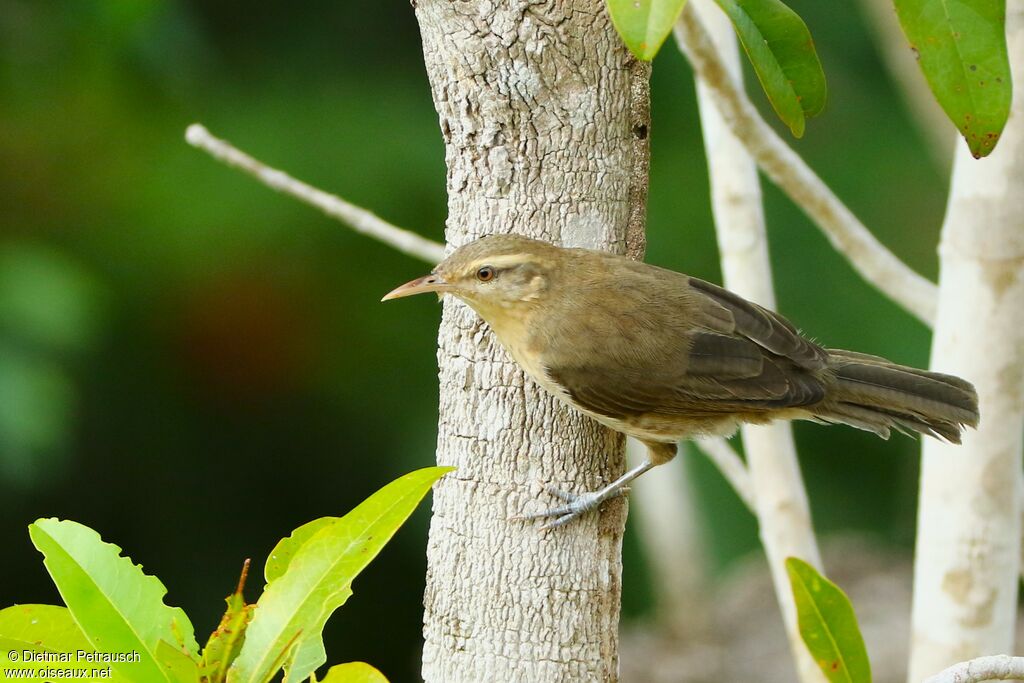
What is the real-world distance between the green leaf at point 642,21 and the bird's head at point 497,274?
0.63 meters

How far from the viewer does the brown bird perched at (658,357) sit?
7.73 feet

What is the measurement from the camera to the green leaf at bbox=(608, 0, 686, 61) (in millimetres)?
1707

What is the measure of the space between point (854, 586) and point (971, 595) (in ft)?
9.94

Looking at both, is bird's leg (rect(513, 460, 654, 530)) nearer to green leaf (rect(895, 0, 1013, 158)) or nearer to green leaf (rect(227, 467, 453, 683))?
green leaf (rect(227, 467, 453, 683))

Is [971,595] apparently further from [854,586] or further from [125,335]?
[125,335]

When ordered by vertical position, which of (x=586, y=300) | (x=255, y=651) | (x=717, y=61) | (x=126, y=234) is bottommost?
(x=255, y=651)

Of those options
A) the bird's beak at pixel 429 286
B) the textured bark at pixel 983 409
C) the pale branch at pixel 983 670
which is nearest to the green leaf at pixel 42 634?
the bird's beak at pixel 429 286

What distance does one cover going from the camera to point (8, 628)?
74.7 inches

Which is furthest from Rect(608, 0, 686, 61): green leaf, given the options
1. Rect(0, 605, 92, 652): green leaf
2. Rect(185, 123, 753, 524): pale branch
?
Rect(185, 123, 753, 524): pale branch

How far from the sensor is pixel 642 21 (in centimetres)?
172

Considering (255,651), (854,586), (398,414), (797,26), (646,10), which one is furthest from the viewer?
(398,414)

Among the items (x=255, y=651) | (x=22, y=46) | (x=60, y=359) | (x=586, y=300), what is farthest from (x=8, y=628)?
(x=22, y=46)

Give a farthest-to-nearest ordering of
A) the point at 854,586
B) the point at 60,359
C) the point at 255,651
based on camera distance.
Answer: the point at 854,586
the point at 60,359
the point at 255,651

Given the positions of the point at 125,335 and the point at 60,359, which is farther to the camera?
the point at 125,335
